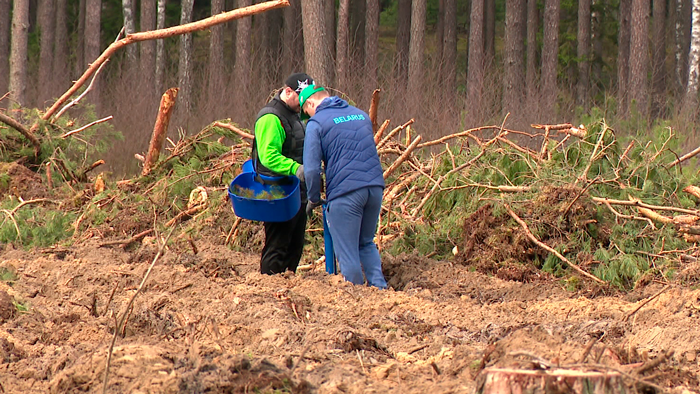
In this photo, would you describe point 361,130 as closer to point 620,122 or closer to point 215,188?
point 215,188

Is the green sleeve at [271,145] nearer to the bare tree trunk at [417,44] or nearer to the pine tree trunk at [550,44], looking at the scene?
the bare tree trunk at [417,44]

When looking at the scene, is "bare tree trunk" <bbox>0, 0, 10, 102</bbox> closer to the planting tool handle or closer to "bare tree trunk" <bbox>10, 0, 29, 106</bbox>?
"bare tree trunk" <bbox>10, 0, 29, 106</bbox>

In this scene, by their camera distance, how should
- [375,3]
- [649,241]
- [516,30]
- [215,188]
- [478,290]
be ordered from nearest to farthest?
[478,290], [649,241], [215,188], [516,30], [375,3]

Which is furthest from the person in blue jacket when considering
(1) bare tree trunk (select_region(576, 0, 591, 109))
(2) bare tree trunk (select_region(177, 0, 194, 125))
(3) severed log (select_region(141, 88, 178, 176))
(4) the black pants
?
(1) bare tree trunk (select_region(576, 0, 591, 109))

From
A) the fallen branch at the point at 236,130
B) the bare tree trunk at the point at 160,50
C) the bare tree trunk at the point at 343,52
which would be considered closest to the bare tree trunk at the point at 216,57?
the bare tree trunk at the point at 160,50

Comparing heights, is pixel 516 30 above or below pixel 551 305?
above

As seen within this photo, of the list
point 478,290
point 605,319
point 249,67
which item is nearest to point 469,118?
point 249,67

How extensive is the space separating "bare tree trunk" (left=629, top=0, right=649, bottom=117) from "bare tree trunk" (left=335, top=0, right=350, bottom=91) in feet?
21.8

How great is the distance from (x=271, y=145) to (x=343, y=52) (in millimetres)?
11310

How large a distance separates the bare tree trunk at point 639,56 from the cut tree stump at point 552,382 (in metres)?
17.6

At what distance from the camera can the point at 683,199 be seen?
852 cm

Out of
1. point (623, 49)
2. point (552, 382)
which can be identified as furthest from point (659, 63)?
point (552, 382)

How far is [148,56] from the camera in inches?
806

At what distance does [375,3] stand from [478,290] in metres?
16.5
